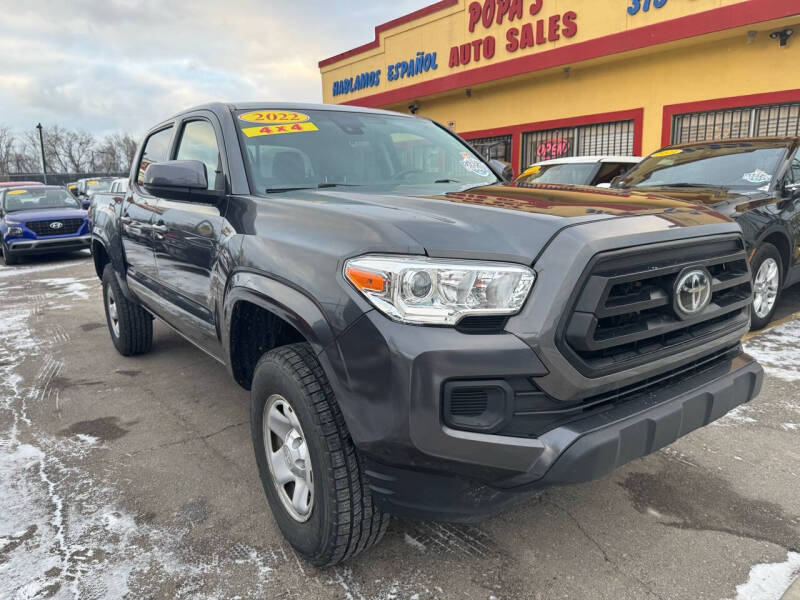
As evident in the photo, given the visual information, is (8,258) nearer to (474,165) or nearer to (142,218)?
Result: (142,218)

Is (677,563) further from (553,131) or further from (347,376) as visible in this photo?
(553,131)

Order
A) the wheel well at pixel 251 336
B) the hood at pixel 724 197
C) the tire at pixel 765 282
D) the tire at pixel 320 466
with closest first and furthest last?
the tire at pixel 320 466
the wheel well at pixel 251 336
the hood at pixel 724 197
the tire at pixel 765 282

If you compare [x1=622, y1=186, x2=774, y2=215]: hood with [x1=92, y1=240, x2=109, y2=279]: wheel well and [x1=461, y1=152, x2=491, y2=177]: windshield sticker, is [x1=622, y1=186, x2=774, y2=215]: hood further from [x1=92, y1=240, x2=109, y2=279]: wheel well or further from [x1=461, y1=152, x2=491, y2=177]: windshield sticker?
[x1=92, y1=240, x2=109, y2=279]: wheel well

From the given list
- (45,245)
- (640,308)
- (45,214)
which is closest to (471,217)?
(640,308)

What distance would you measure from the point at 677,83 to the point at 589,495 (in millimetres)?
10967

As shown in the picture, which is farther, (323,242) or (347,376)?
(323,242)

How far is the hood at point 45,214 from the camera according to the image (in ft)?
38.8

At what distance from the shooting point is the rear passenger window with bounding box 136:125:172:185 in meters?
3.97

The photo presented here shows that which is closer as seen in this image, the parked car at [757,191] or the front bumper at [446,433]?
the front bumper at [446,433]

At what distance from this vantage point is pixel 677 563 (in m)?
2.25

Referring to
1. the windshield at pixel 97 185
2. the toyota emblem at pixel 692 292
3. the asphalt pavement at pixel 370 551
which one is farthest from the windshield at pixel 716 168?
the windshield at pixel 97 185

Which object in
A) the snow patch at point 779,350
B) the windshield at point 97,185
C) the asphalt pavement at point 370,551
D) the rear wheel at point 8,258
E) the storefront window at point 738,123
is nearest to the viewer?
the asphalt pavement at point 370,551

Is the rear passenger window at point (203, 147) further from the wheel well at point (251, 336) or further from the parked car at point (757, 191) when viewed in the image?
the parked car at point (757, 191)

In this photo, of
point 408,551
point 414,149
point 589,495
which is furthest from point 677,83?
point 408,551
